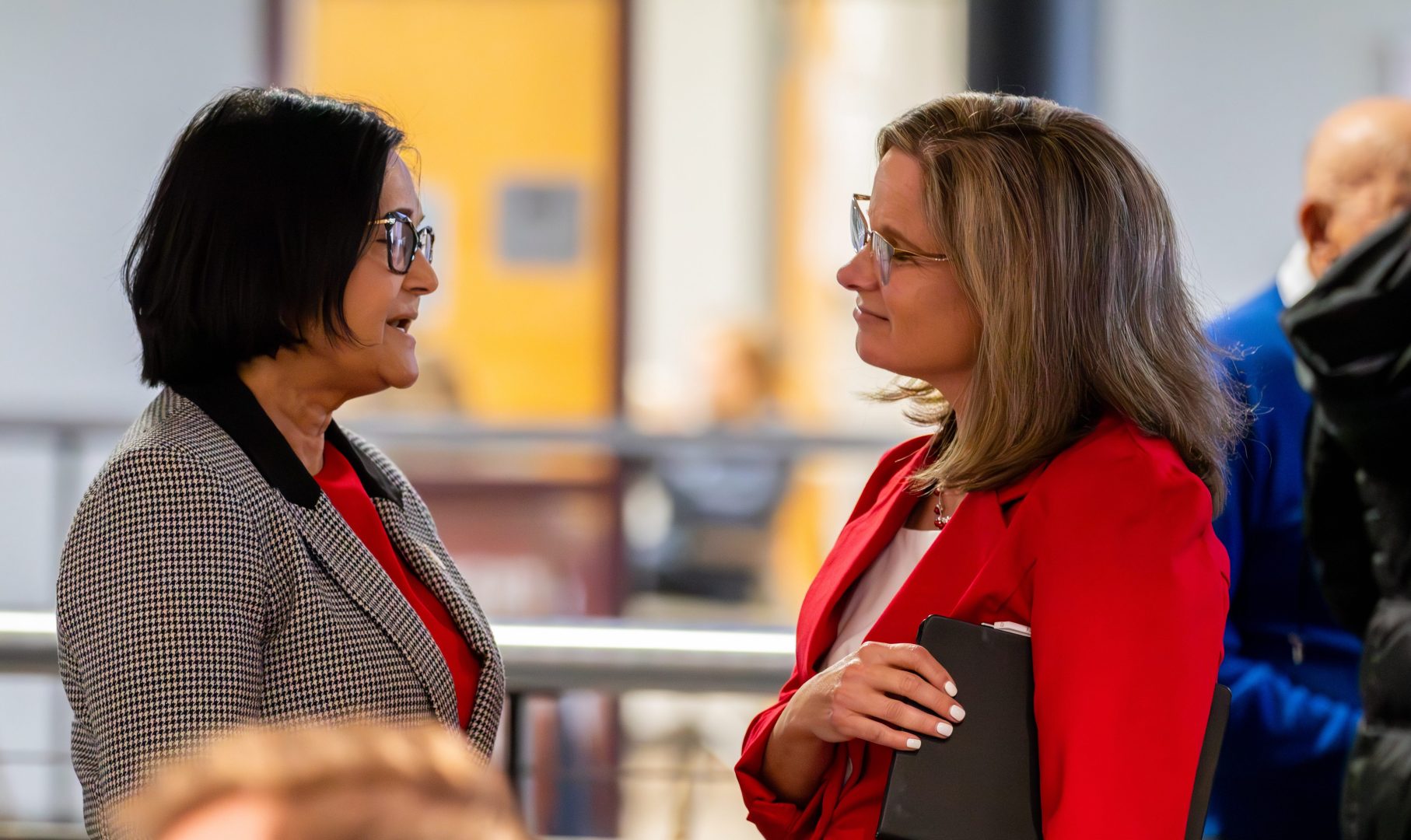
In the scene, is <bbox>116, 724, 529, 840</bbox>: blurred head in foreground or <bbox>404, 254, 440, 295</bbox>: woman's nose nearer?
<bbox>116, 724, 529, 840</bbox>: blurred head in foreground

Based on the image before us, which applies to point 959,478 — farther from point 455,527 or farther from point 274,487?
point 455,527

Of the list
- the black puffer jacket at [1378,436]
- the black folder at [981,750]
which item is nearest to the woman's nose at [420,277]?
the black folder at [981,750]

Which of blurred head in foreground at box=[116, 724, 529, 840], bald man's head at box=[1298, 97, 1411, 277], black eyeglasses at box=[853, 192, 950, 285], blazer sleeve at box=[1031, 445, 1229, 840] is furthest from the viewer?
bald man's head at box=[1298, 97, 1411, 277]

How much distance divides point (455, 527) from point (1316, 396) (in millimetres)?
6299

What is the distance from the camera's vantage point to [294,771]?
73 cm

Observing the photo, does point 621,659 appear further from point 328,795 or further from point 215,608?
point 328,795

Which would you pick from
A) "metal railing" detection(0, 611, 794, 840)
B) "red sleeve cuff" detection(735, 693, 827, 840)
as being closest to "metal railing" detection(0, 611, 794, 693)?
"metal railing" detection(0, 611, 794, 840)

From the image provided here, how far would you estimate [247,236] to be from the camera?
1870mm

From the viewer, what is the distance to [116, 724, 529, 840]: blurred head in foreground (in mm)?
736

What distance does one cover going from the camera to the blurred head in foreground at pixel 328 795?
2.42 feet

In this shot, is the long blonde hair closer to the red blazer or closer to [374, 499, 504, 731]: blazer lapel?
the red blazer

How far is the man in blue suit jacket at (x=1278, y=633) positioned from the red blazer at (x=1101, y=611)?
789 mm

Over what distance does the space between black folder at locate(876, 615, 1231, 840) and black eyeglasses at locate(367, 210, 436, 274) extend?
2.67ft

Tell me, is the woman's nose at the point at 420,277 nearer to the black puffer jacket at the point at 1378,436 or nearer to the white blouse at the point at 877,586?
the white blouse at the point at 877,586
